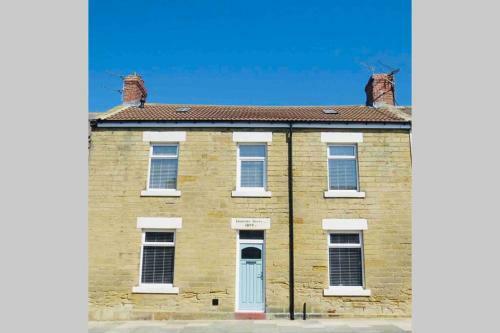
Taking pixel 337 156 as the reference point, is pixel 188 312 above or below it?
below

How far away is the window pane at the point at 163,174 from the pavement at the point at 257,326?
4.31 metres

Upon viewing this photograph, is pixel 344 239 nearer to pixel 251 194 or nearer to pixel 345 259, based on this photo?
pixel 345 259

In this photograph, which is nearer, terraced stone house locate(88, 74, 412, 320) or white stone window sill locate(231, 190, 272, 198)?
terraced stone house locate(88, 74, 412, 320)

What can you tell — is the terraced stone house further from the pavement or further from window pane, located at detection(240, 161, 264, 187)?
the pavement

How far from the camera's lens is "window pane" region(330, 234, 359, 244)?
13148 millimetres

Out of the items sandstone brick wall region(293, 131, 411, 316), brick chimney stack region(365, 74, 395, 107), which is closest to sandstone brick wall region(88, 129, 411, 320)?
sandstone brick wall region(293, 131, 411, 316)

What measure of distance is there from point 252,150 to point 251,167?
0.60 m

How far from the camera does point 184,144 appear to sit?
13.8 meters

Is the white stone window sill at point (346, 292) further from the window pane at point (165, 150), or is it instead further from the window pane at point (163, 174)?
the window pane at point (165, 150)

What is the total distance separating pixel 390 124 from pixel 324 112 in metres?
2.86

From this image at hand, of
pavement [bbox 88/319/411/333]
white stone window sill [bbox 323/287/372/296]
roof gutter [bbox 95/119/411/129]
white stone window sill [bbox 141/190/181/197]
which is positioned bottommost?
pavement [bbox 88/319/411/333]

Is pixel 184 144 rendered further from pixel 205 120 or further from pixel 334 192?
pixel 334 192

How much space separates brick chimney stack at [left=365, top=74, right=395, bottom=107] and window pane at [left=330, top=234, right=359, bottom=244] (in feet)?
21.3

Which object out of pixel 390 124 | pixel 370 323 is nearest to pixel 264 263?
pixel 370 323
